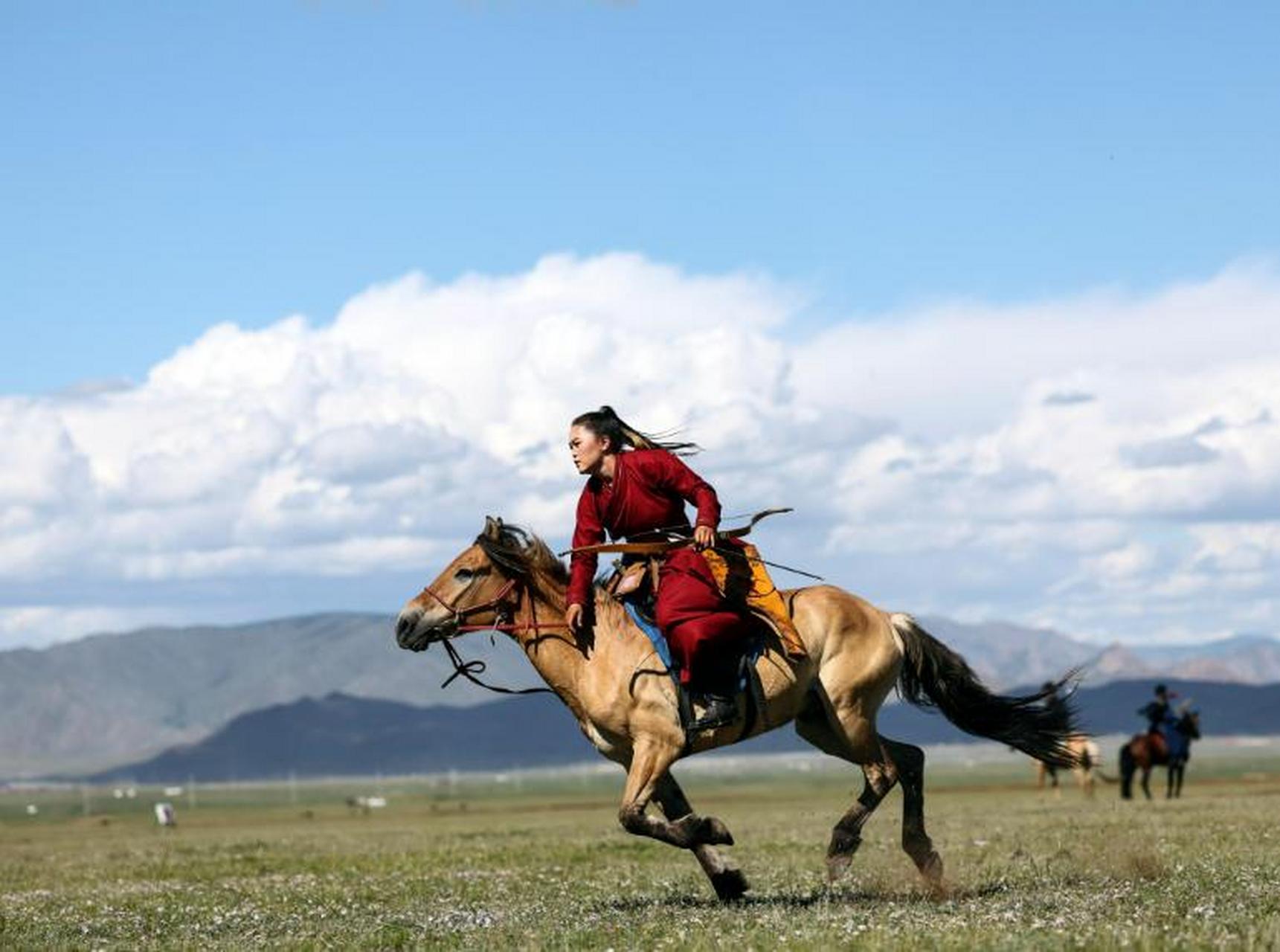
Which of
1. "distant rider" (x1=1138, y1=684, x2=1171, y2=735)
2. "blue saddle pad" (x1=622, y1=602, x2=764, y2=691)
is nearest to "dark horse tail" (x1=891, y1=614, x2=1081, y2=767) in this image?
"blue saddle pad" (x1=622, y1=602, x2=764, y2=691)

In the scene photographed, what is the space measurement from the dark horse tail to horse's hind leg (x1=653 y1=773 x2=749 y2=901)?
7.57ft

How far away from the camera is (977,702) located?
17172 millimetres

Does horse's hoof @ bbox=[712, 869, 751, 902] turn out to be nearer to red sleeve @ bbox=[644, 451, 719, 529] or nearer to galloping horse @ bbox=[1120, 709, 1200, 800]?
red sleeve @ bbox=[644, 451, 719, 529]

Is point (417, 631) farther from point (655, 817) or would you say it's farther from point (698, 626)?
point (655, 817)

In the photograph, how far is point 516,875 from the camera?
69.4 feet

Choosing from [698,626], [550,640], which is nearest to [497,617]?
[550,640]

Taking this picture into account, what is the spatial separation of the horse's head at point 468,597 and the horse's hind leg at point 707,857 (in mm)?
1752

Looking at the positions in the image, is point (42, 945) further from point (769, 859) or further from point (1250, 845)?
point (1250, 845)

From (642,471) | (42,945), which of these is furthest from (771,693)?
(42,945)

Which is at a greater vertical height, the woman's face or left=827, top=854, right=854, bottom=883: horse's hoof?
the woman's face

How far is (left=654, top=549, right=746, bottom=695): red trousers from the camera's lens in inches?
587

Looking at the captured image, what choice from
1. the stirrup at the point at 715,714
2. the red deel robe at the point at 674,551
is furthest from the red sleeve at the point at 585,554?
the stirrup at the point at 715,714

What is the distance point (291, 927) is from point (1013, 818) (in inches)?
770

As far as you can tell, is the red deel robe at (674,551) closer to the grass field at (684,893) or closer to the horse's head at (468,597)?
the horse's head at (468,597)
